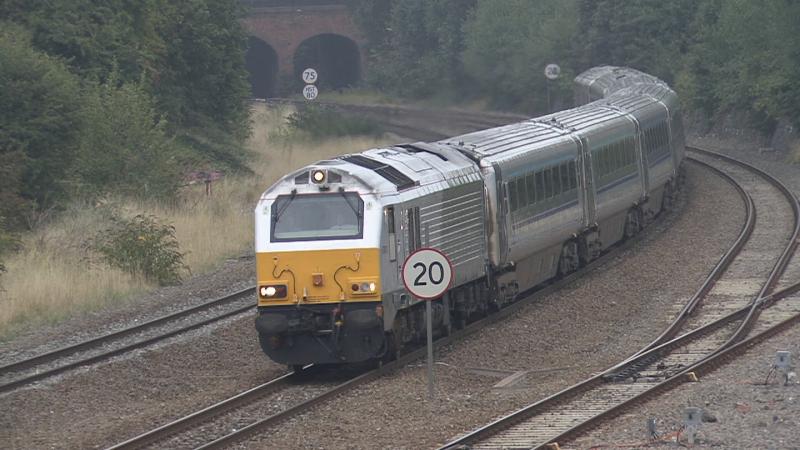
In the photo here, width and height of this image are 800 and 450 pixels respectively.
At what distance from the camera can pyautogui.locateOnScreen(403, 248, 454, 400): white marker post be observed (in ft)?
51.7

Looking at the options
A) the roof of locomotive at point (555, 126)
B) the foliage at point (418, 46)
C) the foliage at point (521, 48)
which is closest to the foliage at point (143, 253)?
the roof of locomotive at point (555, 126)

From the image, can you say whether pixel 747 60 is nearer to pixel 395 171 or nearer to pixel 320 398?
pixel 395 171

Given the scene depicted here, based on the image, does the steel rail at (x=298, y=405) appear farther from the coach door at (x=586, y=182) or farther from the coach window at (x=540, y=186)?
the coach window at (x=540, y=186)

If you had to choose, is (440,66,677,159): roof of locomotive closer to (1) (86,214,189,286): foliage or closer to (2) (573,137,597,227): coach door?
(2) (573,137,597,227): coach door

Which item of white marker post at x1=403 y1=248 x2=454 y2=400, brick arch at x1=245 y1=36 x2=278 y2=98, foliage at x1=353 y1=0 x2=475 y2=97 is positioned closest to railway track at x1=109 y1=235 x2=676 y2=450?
white marker post at x1=403 y1=248 x2=454 y2=400

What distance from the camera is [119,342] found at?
1958 cm

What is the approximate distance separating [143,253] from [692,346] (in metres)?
10.9

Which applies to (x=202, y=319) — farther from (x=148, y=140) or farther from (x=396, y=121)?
(x=396, y=121)

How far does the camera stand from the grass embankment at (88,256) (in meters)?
22.1

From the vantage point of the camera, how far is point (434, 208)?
18.3 metres

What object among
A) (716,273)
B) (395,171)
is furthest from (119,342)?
(716,273)

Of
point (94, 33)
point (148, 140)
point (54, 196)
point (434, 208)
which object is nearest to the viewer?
point (434, 208)

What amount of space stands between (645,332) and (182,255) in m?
9.56

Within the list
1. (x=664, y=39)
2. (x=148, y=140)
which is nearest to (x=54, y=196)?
(x=148, y=140)
